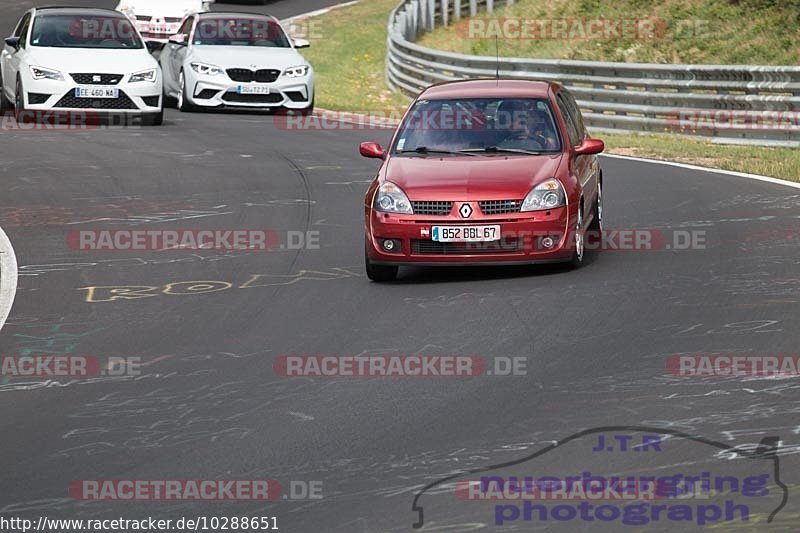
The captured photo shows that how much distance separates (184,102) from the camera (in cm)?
2722

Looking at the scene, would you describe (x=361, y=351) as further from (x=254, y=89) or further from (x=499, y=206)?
(x=254, y=89)

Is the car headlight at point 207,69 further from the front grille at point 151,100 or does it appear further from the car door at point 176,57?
the front grille at point 151,100

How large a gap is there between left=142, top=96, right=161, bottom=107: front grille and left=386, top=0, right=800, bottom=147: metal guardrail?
642cm

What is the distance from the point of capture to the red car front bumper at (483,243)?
1210 cm

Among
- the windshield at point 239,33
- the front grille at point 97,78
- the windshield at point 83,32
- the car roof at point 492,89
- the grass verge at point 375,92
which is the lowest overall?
the grass verge at point 375,92

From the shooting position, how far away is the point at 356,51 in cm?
3891

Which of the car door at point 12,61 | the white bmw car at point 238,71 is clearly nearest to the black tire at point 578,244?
the car door at point 12,61

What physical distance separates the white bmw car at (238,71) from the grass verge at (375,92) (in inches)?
84.0

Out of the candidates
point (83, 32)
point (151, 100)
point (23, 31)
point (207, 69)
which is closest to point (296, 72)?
point (207, 69)

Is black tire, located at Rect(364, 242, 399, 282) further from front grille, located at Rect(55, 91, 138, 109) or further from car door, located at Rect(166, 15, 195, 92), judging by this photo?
car door, located at Rect(166, 15, 195, 92)

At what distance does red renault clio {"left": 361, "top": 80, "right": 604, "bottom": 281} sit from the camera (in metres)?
12.1

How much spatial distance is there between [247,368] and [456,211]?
10.6 ft

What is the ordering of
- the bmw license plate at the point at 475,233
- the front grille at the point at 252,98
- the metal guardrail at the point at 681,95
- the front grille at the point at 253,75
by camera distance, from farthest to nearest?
the front grille at the point at 252,98 → the front grille at the point at 253,75 → the metal guardrail at the point at 681,95 → the bmw license plate at the point at 475,233

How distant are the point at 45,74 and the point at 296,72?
4612 mm
